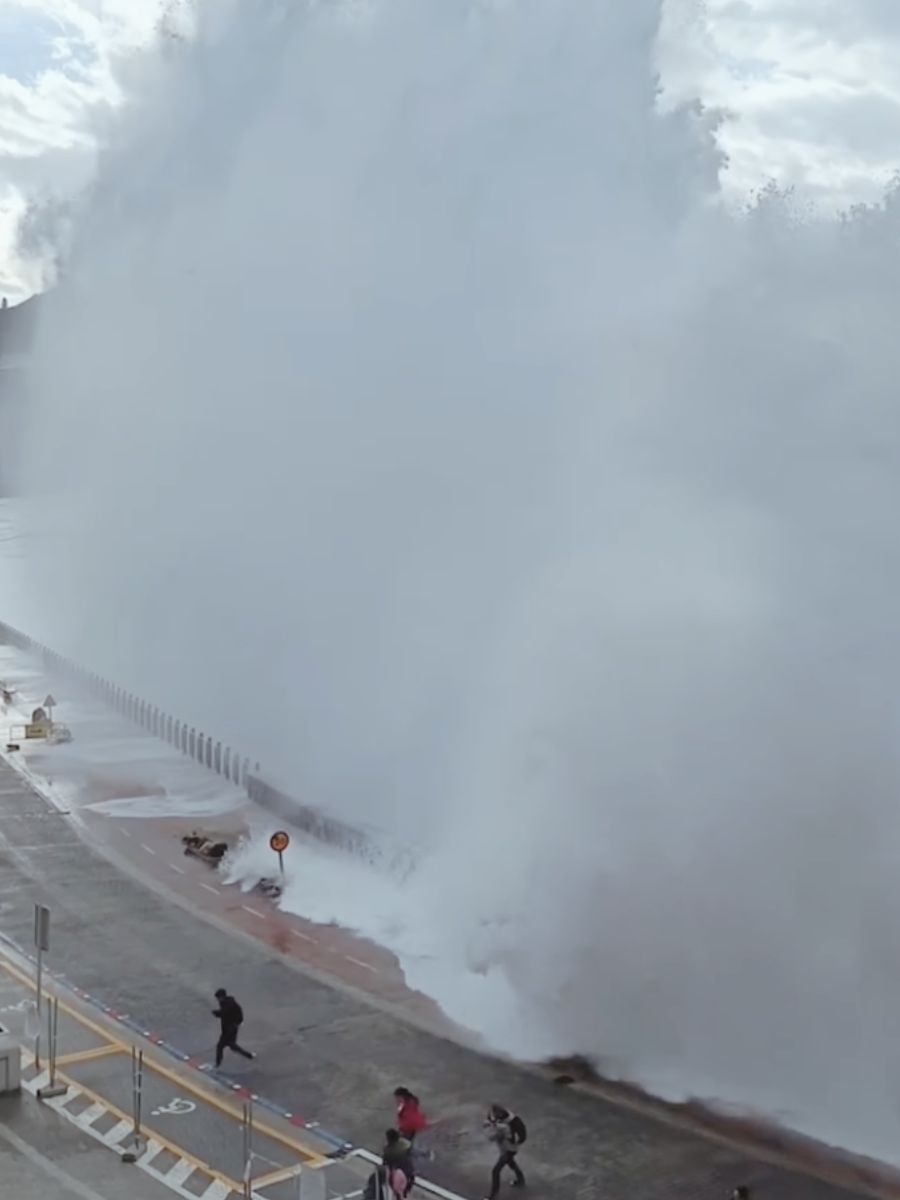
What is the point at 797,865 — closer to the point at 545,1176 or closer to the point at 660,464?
the point at 545,1176

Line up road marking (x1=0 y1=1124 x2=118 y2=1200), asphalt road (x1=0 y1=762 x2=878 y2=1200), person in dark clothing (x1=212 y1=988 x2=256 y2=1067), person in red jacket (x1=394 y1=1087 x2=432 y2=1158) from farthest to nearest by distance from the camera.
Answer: person in dark clothing (x1=212 y1=988 x2=256 y2=1067), asphalt road (x1=0 y1=762 x2=878 y2=1200), person in red jacket (x1=394 y1=1087 x2=432 y2=1158), road marking (x1=0 y1=1124 x2=118 y2=1200)

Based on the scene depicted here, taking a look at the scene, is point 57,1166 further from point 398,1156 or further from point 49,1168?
point 398,1156

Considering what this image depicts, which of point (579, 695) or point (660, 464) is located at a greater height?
point (660, 464)

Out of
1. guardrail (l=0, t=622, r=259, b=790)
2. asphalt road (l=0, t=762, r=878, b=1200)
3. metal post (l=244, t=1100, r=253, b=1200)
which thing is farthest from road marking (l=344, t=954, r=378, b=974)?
guardrail (l=0, t=622, r=259, b=790)

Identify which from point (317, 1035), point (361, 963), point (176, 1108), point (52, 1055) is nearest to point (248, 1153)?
point (176, 1108)

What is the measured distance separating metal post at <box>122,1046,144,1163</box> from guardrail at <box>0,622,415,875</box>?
25.7 feet

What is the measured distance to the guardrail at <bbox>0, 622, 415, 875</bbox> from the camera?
23.9 meters

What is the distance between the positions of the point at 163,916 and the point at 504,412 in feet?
39.9

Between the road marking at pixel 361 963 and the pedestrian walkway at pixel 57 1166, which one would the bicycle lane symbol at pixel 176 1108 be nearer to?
the pedestrian walkway at pixel 57 1166

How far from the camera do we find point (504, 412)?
92.8ft

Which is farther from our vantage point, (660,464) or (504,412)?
(504,412)

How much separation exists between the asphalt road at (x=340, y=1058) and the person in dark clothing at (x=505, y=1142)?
0.69 feet

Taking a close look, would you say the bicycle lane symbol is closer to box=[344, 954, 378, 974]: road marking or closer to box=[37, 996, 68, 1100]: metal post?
box=[37, 996, 68, 1100]: metal post

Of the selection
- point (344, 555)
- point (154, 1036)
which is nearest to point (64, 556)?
point (344, 555)
